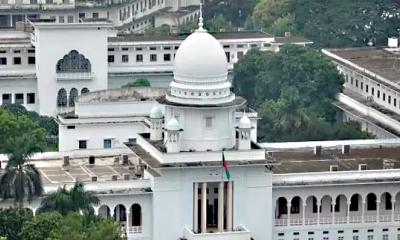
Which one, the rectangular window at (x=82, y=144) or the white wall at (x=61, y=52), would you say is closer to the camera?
the rectangular window at (x=82, y=144)

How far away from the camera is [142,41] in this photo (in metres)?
118

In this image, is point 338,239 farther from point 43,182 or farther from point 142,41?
point 142,41

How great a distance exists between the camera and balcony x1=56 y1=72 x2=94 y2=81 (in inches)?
4505

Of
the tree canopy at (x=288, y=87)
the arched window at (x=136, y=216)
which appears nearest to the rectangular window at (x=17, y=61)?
the tree canopy at (x=288, y=87)

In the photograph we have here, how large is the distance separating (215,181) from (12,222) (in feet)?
28.1

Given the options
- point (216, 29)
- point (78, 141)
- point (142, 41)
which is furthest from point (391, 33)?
point (78, 141)

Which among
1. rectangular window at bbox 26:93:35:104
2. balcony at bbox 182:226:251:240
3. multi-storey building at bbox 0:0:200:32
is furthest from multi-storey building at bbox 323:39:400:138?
multi-storey building at bbox 0:0:200:32

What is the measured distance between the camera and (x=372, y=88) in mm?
107438

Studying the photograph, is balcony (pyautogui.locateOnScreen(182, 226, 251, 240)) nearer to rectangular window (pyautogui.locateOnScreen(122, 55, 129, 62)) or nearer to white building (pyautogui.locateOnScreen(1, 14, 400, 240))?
white building (pyautogui.locateOnScreen(1, 14, 400, 240))

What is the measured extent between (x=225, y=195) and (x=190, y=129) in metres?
2.98

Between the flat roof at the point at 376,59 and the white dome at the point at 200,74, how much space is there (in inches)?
1004

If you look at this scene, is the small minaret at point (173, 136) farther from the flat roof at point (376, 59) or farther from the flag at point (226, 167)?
the flat roof at point (376, 59)

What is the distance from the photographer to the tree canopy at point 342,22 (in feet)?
441

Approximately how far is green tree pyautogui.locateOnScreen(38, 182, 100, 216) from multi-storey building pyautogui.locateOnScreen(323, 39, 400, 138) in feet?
75.0
